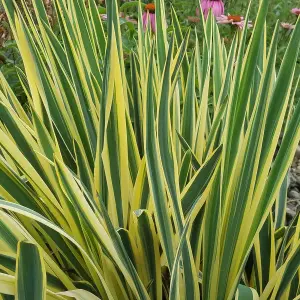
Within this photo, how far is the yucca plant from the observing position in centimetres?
81

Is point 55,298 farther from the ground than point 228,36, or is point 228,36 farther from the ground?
point 55,298

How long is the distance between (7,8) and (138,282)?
26.2 inches

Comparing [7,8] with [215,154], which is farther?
[7,8]

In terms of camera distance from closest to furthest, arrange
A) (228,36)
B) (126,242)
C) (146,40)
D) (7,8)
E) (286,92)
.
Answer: (286,92) < (126,242) < (7,8) < (146,40) < (228,36)

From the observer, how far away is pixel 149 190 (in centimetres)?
96

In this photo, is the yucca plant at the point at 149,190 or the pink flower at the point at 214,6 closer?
the yucca plant at the point at 149,190

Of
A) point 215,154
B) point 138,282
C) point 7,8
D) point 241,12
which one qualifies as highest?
point 7,8

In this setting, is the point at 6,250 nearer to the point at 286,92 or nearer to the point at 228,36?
the point at 286,92

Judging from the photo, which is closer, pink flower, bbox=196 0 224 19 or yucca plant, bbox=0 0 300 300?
yucca plant, bbox=0 0 300 300

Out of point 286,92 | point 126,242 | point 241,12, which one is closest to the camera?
point 286,92

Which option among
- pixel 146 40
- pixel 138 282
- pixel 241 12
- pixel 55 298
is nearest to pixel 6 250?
pixel 55 298

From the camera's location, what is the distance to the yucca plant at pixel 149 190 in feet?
2.64

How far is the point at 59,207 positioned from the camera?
0.92 m

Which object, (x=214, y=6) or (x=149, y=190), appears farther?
(x=214, y=6)
